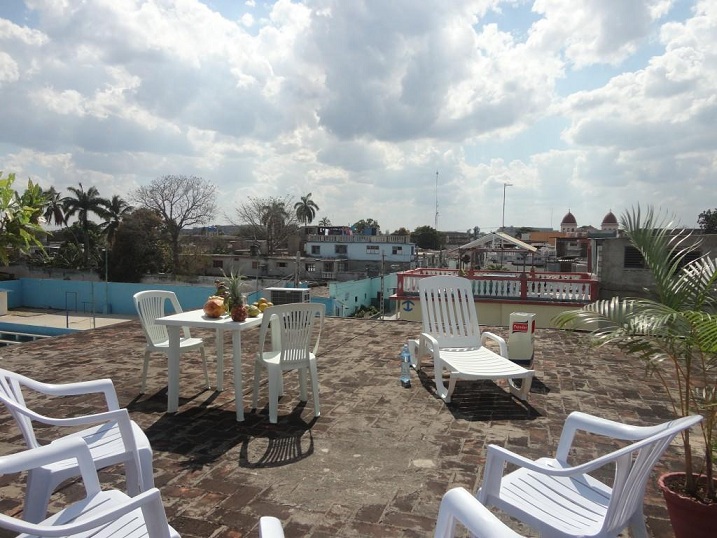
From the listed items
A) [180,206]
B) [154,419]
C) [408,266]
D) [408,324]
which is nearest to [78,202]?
[180,206]

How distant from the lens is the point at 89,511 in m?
1.79

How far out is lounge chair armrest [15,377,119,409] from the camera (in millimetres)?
2434

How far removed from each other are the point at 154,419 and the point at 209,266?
3583cm

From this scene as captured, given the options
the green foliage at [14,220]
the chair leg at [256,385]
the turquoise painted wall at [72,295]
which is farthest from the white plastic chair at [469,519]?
the turquoise painted wall at [72,295]

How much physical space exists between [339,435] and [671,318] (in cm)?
233

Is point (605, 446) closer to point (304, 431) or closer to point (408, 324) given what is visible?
point (304, 431)

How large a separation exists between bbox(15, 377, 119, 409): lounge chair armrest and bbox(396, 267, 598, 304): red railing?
36.5ft

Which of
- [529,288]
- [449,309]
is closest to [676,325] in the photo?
[449,309]

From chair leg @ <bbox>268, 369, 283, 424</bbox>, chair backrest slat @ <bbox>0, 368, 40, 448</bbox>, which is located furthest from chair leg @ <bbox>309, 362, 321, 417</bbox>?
chair backrest slat @ <bbox>0, 368, 40, 448</bbox>

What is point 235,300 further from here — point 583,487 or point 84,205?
point 84,205

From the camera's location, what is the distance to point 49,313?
88.2 feet

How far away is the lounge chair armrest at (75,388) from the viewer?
2434 millimetres

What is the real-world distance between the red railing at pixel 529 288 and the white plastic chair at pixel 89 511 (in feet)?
38.8

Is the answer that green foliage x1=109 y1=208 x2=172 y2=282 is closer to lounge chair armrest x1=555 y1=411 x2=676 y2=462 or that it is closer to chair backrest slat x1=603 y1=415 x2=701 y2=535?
lounge chair armrest x1=555 y1=411 x2=676 y2=462
